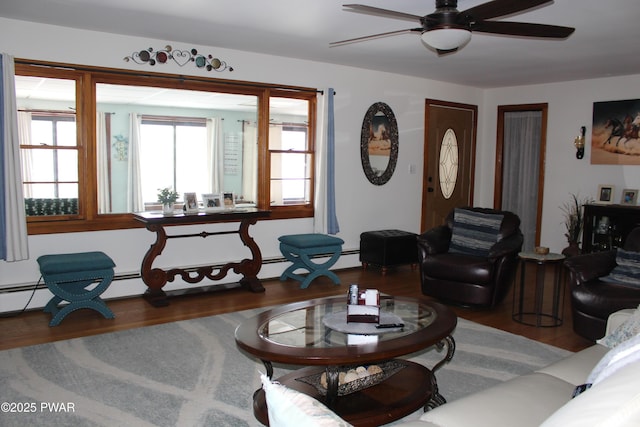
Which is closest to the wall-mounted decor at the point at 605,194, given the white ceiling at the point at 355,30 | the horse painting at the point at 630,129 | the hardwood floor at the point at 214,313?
the horse painting at the point at 630,129

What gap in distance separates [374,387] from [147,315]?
245cm

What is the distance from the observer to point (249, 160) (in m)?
6.21

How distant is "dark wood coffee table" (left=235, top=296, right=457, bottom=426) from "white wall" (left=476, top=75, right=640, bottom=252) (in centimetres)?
469

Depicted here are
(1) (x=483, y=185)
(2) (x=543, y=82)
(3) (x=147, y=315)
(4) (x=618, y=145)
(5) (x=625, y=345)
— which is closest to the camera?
(5) (x=625, y=345)

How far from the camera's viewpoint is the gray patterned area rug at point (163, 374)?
2.69 m

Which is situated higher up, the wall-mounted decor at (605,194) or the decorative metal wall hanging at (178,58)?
the decorative metal wall hanging at (178,58)

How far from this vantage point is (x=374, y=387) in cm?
268

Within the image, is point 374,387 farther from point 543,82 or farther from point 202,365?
point 543,82

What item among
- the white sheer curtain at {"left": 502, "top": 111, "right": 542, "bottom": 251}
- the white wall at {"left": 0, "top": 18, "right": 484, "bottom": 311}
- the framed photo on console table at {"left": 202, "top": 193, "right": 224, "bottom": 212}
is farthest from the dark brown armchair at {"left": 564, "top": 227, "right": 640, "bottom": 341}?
the white sheer curtain at {"left": 502, "top": 111, "right": 542, "bottom": 251}

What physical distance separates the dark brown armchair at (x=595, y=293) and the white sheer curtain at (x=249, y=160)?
11.5 ft

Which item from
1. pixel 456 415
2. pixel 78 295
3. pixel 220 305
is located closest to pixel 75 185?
pixel 78 295

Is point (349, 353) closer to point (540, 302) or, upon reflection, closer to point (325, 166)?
point (540, 302)

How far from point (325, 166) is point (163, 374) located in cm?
332

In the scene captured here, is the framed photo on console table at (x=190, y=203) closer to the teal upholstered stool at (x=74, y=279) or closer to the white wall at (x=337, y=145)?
the white wall at (x=337, y=145)
